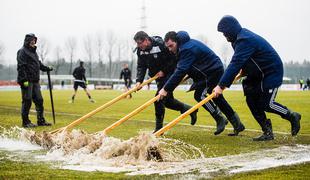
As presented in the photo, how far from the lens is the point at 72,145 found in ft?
22.6

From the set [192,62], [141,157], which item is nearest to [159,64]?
[192,62]

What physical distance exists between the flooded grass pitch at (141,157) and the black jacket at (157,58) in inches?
107

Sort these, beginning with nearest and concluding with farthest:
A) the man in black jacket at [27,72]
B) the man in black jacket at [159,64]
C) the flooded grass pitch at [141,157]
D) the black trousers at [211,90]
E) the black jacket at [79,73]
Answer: the flooded grass pitch at [141,157] < the black trousers at [211,90] < the man in black jacket at [159,64] < the man in black jacket at [27,72] < the black jacket at [79,73]

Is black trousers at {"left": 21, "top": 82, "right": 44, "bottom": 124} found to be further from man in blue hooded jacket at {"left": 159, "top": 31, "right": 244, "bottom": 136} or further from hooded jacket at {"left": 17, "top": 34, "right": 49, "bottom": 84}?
man in blue hooded jacket at {"left": 159, "top": 31, "right": 244, "bottom": 136}

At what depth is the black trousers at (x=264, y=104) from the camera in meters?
7.86

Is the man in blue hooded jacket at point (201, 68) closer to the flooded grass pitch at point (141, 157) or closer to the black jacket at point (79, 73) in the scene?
the flooded grass pitch at point (141, 157)

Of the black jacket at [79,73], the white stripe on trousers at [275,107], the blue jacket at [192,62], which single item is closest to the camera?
the white stripe on trousers at [275,107]

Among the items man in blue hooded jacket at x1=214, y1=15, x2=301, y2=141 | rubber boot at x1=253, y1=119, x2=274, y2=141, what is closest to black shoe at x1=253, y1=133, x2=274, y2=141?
rubber boot at x1=253, y1=119, x2=274, y2=141

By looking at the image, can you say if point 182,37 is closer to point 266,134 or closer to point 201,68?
point 201,68

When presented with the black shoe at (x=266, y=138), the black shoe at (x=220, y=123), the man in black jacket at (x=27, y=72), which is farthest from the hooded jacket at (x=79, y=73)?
the black shoe at (x=266, y=138)

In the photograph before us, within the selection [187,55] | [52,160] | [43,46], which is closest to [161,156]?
[52,160]

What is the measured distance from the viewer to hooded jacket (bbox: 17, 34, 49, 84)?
11492 mm

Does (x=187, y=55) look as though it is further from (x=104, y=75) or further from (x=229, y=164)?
(x=104, y=75)

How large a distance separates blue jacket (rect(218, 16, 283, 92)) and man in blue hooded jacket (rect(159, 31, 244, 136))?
0.72 metres
